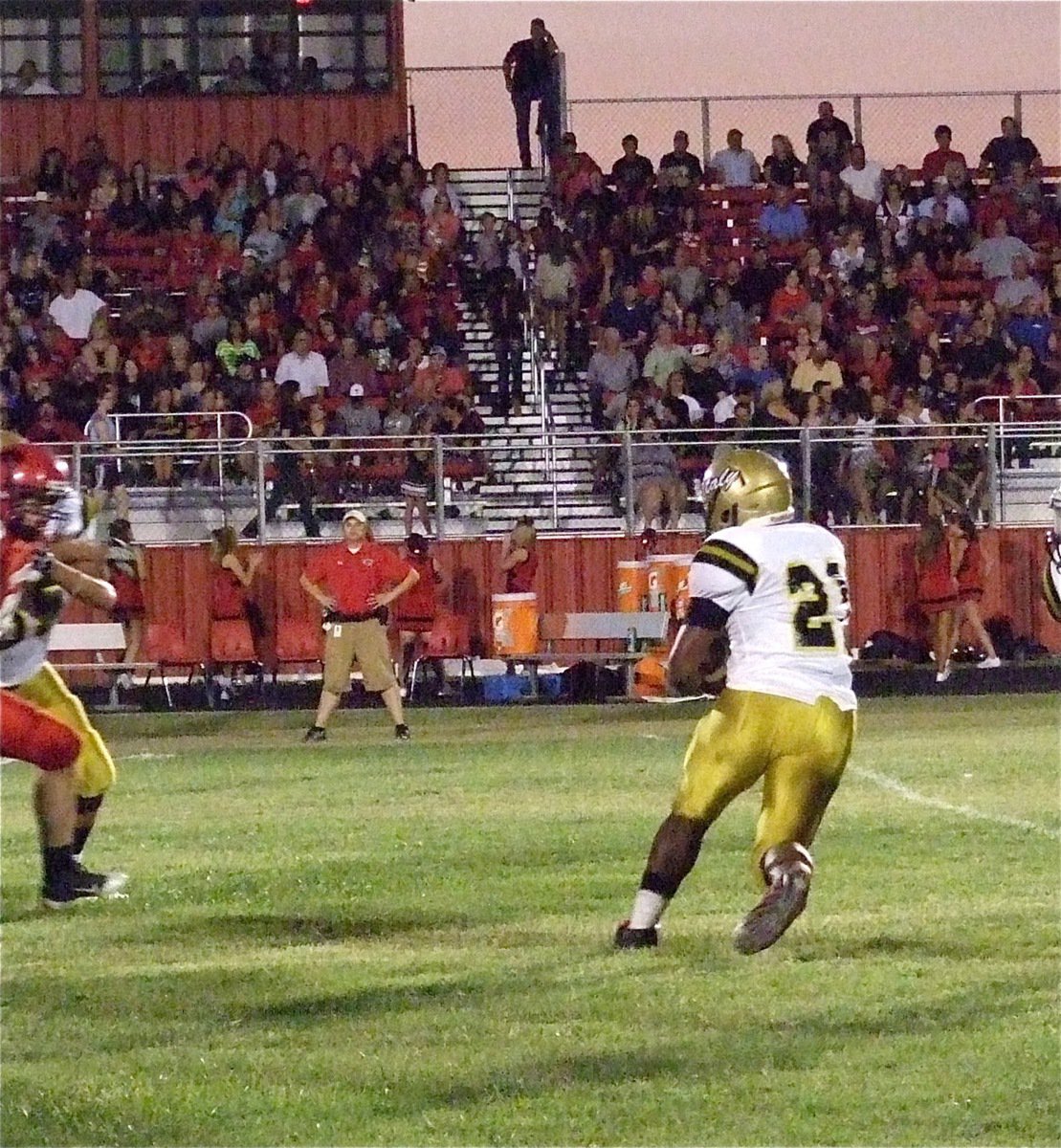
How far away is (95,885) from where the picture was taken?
8.46 m

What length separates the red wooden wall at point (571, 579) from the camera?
19266 millimetres

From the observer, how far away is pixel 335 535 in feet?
63.3

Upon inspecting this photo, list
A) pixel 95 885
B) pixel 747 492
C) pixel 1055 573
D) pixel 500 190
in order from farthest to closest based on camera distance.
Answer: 1. pixel 500 190
2. pixel 1055 573
3. pixel 95 885
4. pixel 747 492

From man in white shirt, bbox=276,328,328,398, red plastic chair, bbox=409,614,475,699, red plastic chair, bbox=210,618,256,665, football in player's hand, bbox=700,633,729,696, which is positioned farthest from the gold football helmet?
man in white shirt, bbox=276,328,328,398

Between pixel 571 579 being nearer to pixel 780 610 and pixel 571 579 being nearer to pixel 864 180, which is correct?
pixel 864 180

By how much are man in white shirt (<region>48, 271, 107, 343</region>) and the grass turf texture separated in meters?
9.99

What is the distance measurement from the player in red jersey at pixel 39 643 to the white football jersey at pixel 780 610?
2258 mm

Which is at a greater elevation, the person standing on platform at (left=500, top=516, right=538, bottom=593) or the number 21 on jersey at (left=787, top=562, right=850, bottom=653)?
the number 21 on jersey at (left=787, top=562, right=850, bottom=653)

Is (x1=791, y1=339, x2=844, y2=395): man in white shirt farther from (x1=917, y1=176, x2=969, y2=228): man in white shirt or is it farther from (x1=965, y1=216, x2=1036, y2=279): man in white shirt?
(x1=917, y1=176, x2=969, y2=228): man in white shirt

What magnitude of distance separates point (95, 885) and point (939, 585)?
11344 millimetres

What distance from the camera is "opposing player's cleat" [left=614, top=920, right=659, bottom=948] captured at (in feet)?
23.2

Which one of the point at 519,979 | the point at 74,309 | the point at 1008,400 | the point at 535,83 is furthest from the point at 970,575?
the point at 519,979

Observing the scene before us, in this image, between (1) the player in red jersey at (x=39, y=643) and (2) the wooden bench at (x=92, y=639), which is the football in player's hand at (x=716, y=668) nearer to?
(1) the player in red jersey at (x=39, y=643)

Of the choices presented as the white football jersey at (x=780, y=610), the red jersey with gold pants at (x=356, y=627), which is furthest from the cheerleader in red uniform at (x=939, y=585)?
the white football jersey at (x=780, y=610)
